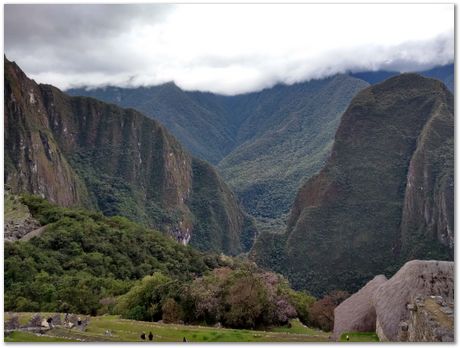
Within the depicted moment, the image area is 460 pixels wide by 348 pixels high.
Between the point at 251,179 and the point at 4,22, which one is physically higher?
the point at 251,179

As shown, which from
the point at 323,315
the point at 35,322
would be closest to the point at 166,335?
the point at 35,322

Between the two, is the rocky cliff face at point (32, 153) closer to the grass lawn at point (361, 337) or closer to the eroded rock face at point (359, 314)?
the eroded rock face at point (359, 314)

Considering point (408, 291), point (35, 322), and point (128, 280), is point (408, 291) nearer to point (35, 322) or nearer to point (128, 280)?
point (35, 322)

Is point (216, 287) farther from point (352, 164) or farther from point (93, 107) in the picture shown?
point (93, 107)

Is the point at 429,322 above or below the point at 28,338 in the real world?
above

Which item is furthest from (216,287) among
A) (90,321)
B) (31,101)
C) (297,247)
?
(31,101)

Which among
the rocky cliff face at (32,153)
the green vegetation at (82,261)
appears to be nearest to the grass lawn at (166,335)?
the green vegetation at (82,261)
